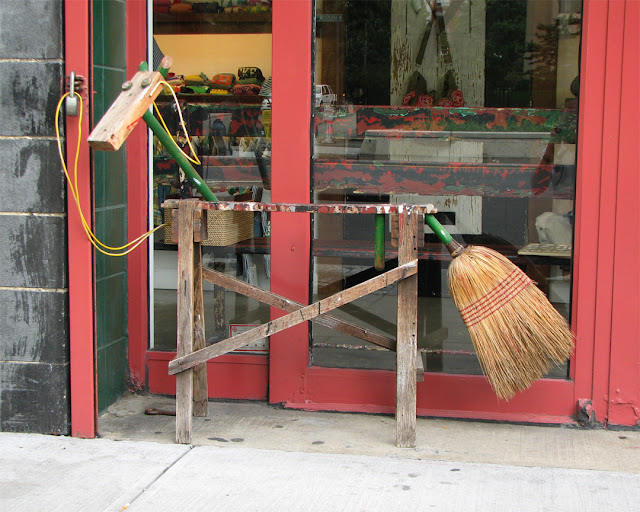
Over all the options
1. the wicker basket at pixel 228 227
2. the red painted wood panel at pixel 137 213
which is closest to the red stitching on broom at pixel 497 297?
the wicker basket at pixel 228 227

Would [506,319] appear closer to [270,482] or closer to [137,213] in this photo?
[270,482]

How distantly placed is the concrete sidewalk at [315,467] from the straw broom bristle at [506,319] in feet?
1.46

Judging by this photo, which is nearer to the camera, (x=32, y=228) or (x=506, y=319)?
(x=506, y=319)

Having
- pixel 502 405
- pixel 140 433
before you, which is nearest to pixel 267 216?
pixel 140 433

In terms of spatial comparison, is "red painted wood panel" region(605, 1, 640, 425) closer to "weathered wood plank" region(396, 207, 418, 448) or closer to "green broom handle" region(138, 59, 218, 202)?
"weathered wood plank" region(396, 207, 418, 448)

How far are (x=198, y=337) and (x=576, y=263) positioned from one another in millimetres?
2013

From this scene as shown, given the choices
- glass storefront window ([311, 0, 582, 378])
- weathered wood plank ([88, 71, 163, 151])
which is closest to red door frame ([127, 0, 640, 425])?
glass storefront window ([311, 0, 582, 378])

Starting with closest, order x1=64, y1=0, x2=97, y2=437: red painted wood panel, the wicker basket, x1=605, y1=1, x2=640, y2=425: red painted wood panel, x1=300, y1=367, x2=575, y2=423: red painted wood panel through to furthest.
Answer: x1=64, y1=0, x2=97, y2=437: red painted wood panel < x1=605, y1=1, x2=640, y2=425: red painted wood panel < x1=300, y1=367, x2=575, y2=423: red painted wood panel < the wicker basket

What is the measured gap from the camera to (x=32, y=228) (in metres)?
4.04

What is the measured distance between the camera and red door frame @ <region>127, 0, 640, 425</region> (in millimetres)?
4062

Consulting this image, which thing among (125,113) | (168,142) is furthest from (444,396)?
(125,113)

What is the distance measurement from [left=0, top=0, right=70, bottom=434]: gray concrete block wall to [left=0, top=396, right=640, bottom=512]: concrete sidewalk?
0.86 feet

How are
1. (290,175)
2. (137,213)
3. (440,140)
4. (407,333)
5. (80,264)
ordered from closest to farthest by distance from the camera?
(407,333), (80,264), (290,175), (440,140), (137,213)

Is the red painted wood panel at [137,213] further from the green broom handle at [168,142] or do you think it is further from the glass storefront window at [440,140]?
the glass storefront window at [440,140]
